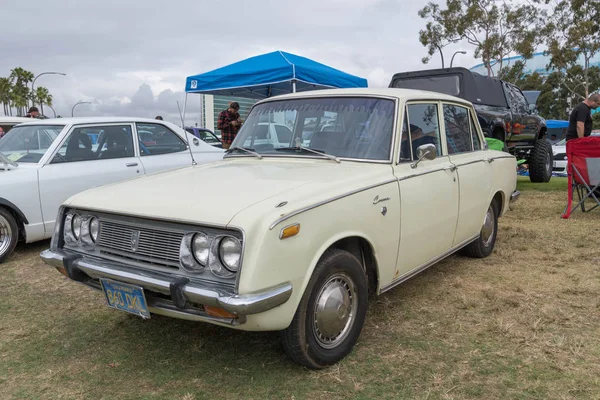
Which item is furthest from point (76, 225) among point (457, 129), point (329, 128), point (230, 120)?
point (230, 120)

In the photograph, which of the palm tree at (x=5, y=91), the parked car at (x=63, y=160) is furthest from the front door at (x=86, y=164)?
the palm tree at (x=5, y=91)

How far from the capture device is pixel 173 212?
8.39 feet

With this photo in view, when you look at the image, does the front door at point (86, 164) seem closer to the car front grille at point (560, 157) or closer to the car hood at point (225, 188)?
the car hood at point (225, 188)

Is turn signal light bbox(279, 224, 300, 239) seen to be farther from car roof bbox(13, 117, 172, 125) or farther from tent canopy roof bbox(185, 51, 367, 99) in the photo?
tent canopy roof bbox(185, 51, 367, 99)

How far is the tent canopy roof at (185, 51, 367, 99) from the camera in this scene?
30.7 ft

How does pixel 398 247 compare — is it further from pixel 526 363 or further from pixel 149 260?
pixel 149 260

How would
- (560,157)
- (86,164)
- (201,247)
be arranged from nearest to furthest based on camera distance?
(201,247), (86,164), (560,157)

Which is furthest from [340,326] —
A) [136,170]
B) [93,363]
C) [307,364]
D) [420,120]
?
[136,170]

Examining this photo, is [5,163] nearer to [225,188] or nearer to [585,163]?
[225,188]

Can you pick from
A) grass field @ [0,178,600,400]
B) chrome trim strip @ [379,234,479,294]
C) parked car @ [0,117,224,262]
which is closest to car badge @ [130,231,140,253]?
grass field @ [0,178,600,400]

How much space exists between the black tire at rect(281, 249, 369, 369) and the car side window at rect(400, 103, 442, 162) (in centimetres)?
102

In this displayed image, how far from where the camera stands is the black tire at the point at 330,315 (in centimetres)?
260

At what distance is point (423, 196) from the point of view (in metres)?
3.47

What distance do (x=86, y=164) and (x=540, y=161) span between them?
9.18 m
